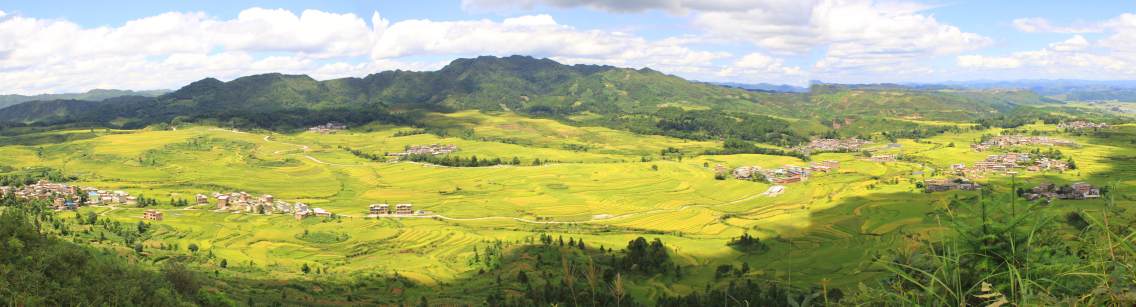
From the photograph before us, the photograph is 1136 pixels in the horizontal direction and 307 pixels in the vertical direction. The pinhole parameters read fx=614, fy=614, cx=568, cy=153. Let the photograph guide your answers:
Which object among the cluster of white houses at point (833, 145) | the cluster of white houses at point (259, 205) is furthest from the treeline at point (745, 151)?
the cluster of white houses at point (259, 205)

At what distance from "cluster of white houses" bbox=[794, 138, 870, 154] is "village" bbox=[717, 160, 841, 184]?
1520 inches

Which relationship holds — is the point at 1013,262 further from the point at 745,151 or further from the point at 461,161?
the point at 745,151

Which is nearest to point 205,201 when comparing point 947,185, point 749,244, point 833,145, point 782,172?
point 749,244

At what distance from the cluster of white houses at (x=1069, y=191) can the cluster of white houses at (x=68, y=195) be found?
109 meters

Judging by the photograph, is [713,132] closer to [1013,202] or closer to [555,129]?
[555,129]

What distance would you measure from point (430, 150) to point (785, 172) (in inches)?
2931

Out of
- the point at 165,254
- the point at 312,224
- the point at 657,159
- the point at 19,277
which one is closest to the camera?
the point at 19,277

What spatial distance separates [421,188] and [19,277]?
250 ft

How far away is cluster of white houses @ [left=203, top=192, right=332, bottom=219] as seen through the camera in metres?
77.2

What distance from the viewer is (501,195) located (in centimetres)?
9325

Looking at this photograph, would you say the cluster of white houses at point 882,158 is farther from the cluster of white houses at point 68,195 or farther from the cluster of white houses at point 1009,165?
the cluster of white houses at point 68,195

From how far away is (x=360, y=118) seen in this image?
19000cm

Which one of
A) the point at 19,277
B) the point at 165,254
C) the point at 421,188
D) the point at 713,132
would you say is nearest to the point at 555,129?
the point at 713,132

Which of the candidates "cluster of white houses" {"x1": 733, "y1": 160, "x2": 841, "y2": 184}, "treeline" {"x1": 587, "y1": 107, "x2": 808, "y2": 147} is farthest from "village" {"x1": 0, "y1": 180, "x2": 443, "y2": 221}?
"treeline" {"x1": 587, "y1": 107, "x2": 808, "y2": 147}
